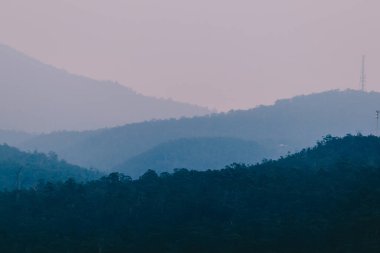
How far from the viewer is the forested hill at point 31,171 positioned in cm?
11481

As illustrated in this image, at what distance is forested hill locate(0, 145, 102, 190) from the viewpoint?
4520 inches

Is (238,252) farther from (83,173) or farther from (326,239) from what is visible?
(83,173)

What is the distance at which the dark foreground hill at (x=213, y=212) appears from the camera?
1996 inches

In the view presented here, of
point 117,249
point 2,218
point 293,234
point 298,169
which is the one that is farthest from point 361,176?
point 2,218

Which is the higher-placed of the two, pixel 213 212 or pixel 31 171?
pixel 31 171

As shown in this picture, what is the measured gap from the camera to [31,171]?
123875 mm

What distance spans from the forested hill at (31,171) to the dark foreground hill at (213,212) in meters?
40.6

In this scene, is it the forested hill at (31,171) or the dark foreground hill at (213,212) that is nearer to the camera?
the dark foreground hill at (213,212)

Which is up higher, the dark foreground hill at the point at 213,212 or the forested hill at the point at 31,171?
the forested hill at the point at 31,171

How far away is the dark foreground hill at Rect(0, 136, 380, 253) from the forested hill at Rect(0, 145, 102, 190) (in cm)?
4061

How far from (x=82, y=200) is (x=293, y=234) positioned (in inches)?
918

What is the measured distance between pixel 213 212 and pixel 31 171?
69956 millimetres

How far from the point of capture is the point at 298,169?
70500mm

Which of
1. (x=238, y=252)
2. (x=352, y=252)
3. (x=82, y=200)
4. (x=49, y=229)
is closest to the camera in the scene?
(x=352, y=252)
